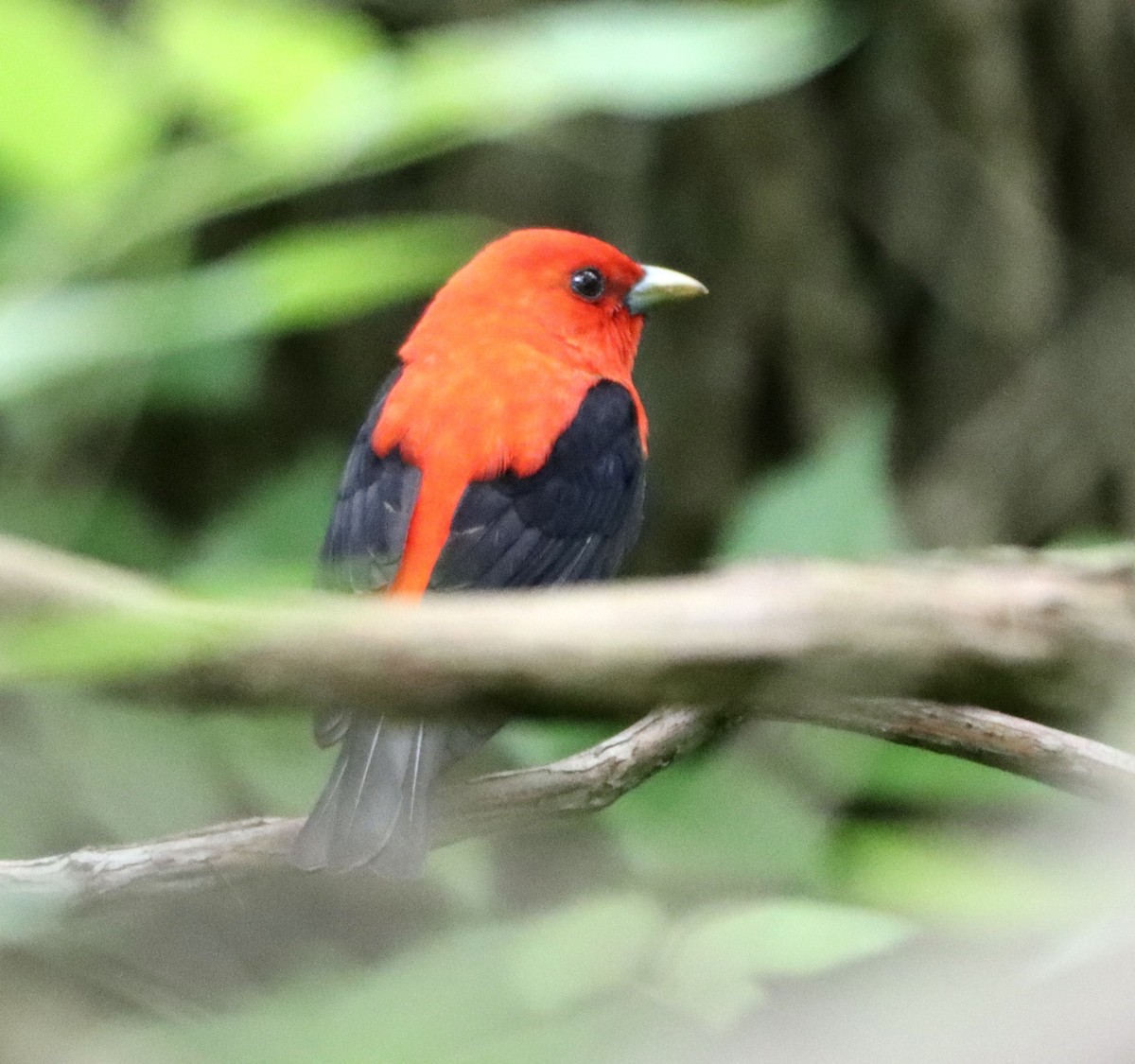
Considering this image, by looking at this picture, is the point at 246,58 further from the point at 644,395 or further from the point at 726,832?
the point at 644,395

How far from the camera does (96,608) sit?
23.9 inches

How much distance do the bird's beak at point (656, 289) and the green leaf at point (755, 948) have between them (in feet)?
8.68

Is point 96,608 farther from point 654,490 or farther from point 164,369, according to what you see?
point 654,490

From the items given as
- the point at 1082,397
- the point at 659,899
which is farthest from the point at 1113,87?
the point at 659,899

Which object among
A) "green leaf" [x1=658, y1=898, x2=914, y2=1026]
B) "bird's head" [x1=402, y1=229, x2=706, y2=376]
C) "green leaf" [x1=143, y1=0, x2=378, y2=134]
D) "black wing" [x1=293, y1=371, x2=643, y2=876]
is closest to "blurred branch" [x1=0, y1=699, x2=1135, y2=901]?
"black wing" [x1=293, y1=371, x2=643, y2=876]

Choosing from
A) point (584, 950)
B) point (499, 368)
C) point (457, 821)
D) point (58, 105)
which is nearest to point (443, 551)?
point (457, 821)

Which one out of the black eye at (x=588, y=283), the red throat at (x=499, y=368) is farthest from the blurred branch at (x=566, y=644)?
the black eye at (x=588, y=283)

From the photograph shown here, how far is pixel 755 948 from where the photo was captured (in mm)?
1597

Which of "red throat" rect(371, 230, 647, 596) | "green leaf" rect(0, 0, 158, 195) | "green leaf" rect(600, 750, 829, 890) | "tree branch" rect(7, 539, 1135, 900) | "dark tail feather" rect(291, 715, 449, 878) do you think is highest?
"green leaf" rect(0, 0, 158, 195)

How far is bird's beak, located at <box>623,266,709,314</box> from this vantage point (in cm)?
413

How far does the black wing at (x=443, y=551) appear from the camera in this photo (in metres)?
2.67

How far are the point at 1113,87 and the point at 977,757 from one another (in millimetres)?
3459

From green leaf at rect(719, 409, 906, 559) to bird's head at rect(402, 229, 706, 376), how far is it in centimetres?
112

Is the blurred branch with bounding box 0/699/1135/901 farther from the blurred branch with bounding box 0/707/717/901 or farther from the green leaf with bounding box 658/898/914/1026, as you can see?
the green leaf with bounding box 658/898/914/1026
